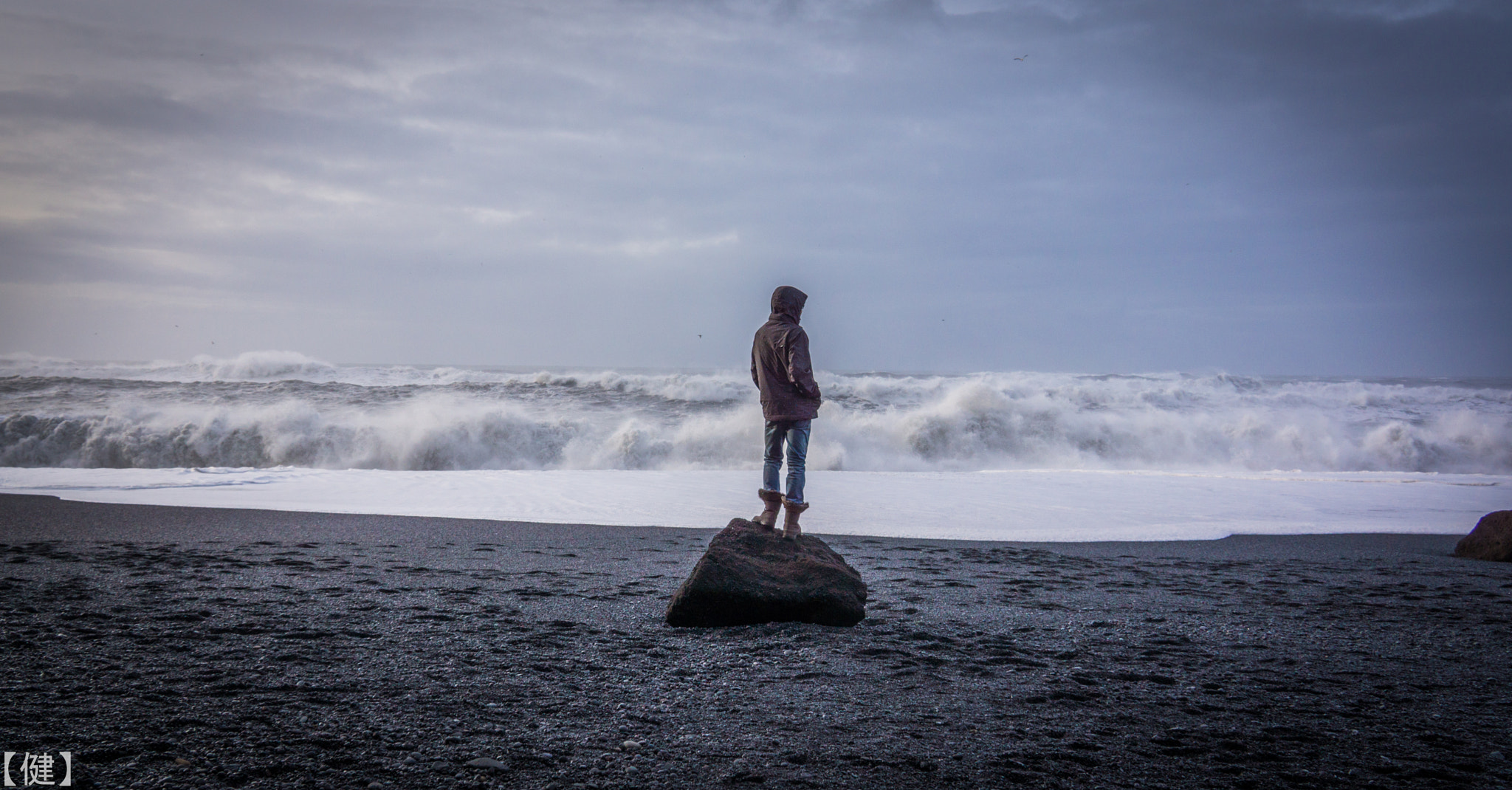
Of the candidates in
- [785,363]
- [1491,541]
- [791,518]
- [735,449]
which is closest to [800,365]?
[785,363]

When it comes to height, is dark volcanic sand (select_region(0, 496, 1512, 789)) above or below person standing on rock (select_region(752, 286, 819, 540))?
below

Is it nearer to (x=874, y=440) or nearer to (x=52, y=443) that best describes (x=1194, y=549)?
(x=874, y=440)

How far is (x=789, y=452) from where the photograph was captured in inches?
224

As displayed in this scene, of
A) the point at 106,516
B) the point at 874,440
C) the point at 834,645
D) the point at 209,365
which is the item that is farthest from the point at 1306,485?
the point at 209,365

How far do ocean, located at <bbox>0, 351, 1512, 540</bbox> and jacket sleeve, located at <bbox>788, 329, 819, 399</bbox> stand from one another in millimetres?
3997

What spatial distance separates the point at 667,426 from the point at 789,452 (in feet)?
53.6

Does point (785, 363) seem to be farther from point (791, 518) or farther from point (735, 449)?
point (735, 449)

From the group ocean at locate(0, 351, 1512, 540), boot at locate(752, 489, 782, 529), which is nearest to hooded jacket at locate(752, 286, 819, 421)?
boot at locate(752, 489, 782, 529)

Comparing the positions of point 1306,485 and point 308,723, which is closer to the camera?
point 308,723

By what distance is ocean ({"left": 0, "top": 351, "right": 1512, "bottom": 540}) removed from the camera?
426 inches

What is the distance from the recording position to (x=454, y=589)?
5.76 meters

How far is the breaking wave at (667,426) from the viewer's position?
18.7 meters

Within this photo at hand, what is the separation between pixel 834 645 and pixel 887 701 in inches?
38.2

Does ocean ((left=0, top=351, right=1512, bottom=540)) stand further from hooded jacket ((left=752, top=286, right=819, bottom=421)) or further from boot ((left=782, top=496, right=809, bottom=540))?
hooded jacket ((left=752, top=286, right=819, bottom=421))
